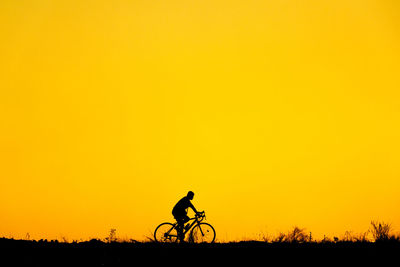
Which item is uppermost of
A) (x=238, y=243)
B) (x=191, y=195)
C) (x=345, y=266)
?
(x=191, y=195)

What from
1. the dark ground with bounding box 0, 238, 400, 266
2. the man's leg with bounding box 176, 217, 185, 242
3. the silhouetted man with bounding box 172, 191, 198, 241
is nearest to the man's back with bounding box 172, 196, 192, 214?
the silhouetted man with bounding box 172, 191, 198, 241

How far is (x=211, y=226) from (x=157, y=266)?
7.87m

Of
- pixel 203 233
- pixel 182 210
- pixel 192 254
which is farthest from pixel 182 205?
pixel 192 254

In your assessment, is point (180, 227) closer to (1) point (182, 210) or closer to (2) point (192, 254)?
(1) point (182, 210)

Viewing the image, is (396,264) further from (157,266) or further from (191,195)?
(191,195)

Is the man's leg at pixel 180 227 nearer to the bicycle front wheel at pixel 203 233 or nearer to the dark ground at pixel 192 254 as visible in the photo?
the bicycle front wheel at pixel 203 233

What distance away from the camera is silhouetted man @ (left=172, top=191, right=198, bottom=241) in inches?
993

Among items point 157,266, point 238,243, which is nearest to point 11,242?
point 157,266

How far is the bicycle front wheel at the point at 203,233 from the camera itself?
25.9m

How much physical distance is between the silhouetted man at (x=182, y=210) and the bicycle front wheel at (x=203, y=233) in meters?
0.51

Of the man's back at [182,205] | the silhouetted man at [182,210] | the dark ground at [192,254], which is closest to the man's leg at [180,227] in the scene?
the silhouetted man at [182,210]

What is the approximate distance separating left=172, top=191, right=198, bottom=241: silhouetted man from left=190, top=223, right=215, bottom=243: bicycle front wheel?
0.51 metres

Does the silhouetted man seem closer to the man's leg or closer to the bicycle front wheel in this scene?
the man's leg

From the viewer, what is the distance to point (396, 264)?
18.9m
